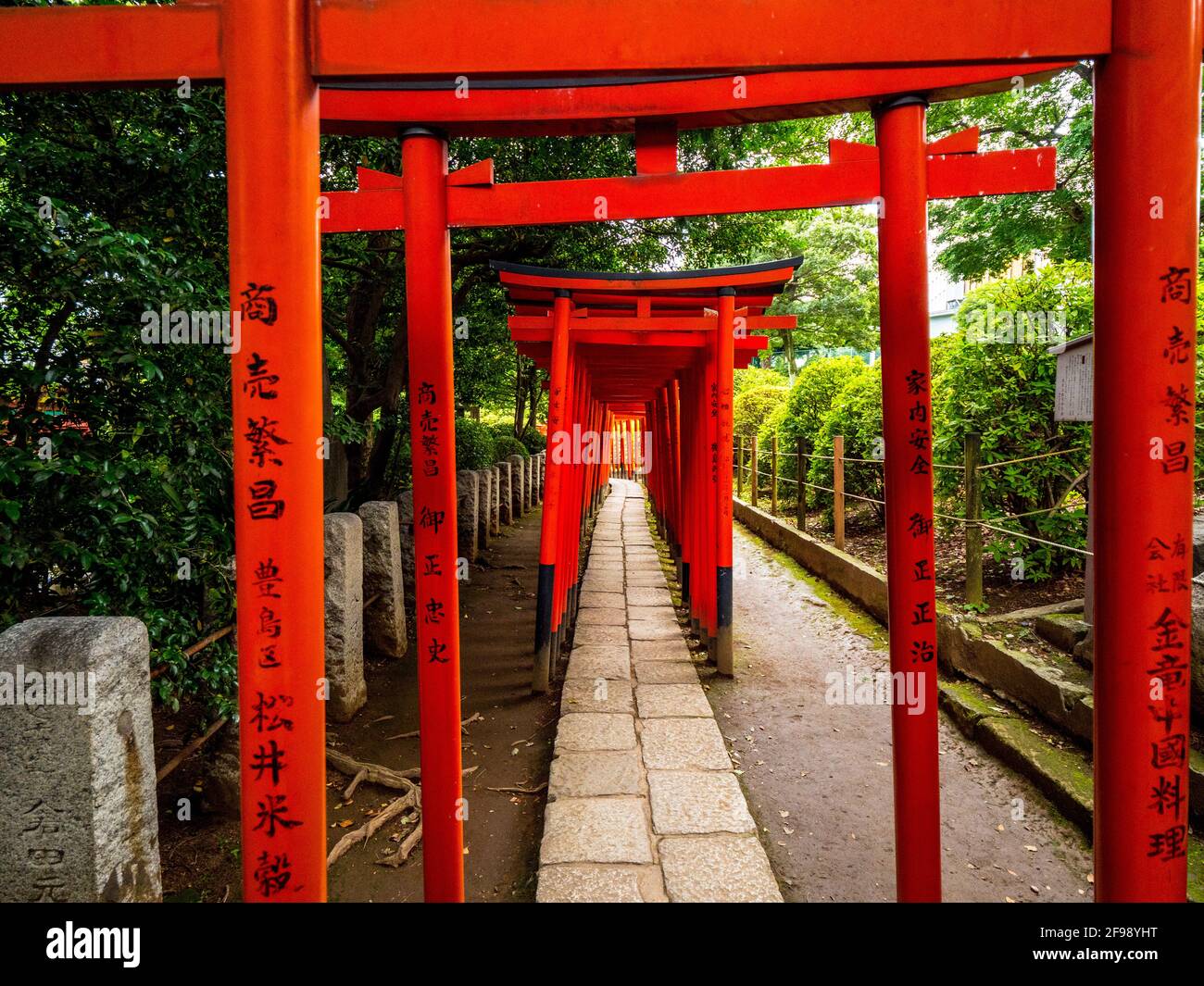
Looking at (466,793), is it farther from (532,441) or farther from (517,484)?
(532,441)

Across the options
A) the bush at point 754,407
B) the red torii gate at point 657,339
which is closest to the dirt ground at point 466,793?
the red torii gate at point 657,339

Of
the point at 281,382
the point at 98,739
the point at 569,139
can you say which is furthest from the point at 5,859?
the point at 569,139

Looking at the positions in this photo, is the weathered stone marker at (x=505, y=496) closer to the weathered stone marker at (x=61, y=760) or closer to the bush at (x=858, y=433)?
the bush at (x=858, y=433)

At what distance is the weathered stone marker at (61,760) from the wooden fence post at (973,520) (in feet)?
18.3

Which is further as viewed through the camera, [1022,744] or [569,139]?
[569,139]

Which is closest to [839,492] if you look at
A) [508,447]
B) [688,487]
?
[688,487]

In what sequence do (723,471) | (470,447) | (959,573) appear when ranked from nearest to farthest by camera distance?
(723,471) → (959,573) → (470,447)

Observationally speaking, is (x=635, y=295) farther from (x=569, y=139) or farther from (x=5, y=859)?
(x=5, y=859)

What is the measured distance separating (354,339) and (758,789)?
281 inches

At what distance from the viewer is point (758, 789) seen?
378 centimetres

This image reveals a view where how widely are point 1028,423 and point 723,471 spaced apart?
8.77 ft

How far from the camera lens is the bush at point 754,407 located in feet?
57.8

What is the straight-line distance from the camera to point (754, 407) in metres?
17.7

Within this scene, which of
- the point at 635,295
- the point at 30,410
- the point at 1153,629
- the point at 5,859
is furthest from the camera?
the point at 635,295
